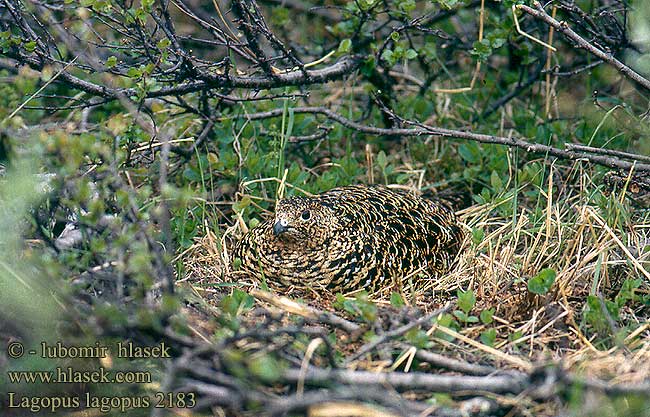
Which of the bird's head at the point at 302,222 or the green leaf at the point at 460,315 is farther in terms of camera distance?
the bird's head at the point at 302,222

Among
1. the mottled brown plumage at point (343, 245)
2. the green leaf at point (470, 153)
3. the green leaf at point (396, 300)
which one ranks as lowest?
the green leaf at point (396, 300)

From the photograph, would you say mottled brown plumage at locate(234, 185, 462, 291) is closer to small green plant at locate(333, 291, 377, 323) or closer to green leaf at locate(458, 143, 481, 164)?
small green plant at locate(333, 291, 377, 323)

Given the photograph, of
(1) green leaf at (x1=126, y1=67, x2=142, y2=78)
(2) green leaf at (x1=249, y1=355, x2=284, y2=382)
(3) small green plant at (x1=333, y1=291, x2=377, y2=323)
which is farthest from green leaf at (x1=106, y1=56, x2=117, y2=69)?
(2) green leaf at (x1=249, y1=355, x2=284, y2=382)

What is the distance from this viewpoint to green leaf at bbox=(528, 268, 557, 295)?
3.46 m

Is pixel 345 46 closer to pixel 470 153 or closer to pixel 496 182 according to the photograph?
pixel 470 153

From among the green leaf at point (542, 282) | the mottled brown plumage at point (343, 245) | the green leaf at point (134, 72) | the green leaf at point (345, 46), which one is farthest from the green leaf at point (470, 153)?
the green leaf at point (134, 72)

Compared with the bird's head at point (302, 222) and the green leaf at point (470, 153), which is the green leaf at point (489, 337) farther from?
the green leaf at point (470, 153)

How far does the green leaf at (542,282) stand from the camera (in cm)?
346

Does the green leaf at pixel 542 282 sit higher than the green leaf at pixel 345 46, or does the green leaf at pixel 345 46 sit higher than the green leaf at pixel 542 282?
the green leaf at pixel 345 46

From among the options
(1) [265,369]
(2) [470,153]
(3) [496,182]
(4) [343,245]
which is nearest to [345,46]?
(2) [470,153]

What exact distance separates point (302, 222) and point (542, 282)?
122 cm

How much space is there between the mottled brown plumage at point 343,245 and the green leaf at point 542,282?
0.72 m

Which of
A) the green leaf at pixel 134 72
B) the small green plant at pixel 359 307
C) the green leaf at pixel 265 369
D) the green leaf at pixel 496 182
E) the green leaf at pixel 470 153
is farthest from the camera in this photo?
the green leaf at pixel 470 153

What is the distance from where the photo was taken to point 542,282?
3.47 metres
